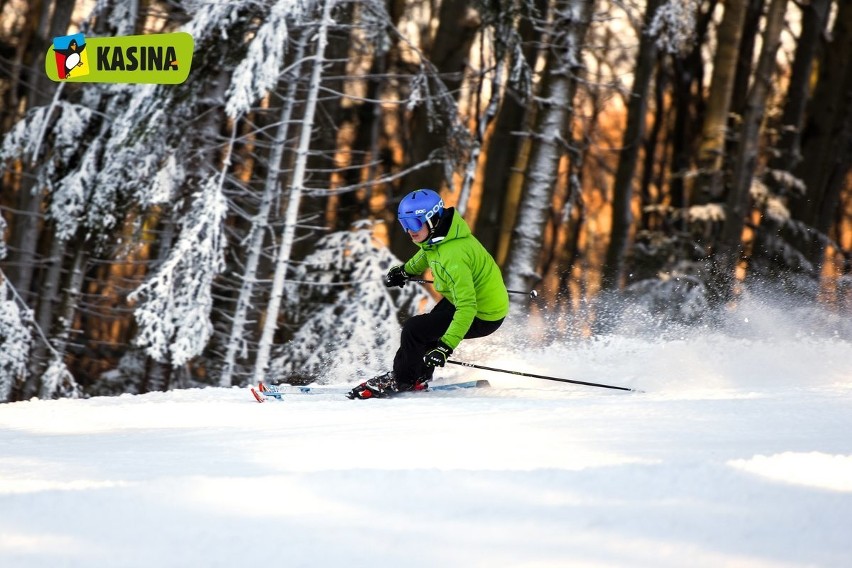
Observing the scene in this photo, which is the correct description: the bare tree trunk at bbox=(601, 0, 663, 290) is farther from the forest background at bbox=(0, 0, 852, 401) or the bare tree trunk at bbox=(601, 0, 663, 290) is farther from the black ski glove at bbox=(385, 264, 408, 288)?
the black ski glove at bbox=(385, 264, 408, 288)

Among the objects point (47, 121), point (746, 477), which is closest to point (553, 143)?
point (47, 121)

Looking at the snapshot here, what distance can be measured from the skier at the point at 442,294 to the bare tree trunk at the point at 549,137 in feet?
15.7

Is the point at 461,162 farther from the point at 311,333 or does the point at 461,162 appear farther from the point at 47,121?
the point at 47,121

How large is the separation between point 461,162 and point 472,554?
355 inches

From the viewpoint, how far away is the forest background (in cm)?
1073

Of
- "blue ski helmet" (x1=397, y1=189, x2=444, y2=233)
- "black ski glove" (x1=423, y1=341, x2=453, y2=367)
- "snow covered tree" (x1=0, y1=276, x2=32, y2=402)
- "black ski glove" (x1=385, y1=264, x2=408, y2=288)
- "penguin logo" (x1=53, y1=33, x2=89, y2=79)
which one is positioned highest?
"penguin logo" (x1=53, y1=33, x2=89, y2=79)

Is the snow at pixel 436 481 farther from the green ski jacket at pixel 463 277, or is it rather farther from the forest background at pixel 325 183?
the forest background at pixel 325 183

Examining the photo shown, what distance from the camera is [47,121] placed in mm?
11859

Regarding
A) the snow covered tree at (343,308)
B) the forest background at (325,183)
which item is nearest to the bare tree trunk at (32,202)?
the forest background at (325,183)

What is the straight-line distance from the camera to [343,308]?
11.8 meters

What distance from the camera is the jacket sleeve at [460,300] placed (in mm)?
6711

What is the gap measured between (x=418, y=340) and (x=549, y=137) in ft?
18.7

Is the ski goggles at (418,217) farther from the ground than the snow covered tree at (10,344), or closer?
farther from the ground

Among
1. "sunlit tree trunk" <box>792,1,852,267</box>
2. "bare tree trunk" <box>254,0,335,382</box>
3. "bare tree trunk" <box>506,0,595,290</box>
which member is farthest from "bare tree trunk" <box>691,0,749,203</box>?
"bare tree trunk" <box>254,0,335,382</box>
